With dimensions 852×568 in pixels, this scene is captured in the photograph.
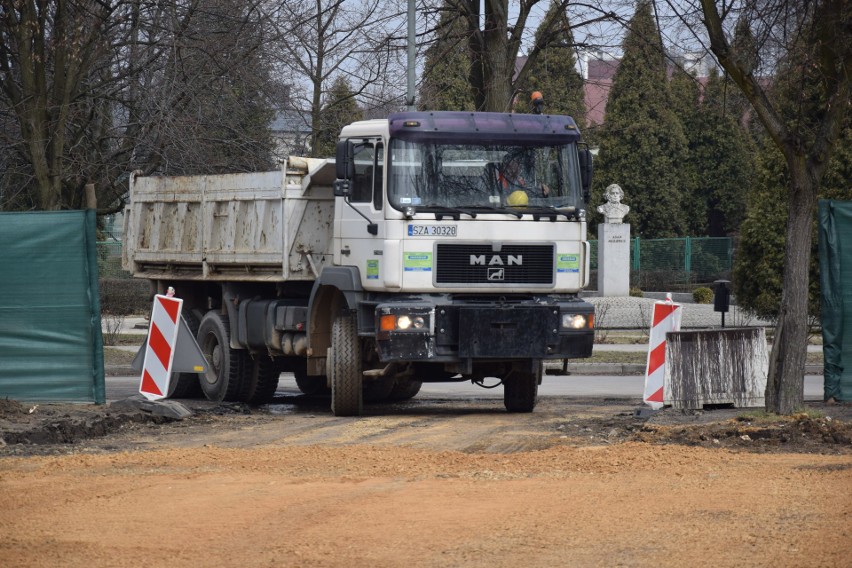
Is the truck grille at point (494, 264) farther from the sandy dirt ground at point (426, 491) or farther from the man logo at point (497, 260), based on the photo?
the sandy dirt ground at point (426, 491)

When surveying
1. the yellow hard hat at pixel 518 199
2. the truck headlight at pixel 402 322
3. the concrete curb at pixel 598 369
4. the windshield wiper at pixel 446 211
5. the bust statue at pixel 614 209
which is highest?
the bust statue at pixel 614 209

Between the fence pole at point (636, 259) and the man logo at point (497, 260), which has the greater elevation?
the fence pole at point (636, 259)

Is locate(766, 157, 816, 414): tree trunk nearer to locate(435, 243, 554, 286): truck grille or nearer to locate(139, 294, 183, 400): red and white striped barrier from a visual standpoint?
locate(435, 243, 554, 286): truck grille

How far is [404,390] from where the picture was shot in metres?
16.7

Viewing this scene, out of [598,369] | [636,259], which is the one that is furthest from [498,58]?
[636,259]

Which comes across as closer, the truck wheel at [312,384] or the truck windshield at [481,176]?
the truck windshield at [481,176]

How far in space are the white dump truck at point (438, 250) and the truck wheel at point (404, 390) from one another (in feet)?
6.05

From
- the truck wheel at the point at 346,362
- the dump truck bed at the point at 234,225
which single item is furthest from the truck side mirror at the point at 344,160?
the truck wheel at the point at 346,362

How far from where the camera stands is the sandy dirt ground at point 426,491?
6957 millimetres

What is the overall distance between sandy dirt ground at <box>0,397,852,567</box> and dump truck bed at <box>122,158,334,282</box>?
7.99 ft

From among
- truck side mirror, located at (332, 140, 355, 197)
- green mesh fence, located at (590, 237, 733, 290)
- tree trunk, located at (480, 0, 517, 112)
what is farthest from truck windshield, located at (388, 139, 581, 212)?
green mesh fence, located at (590, 237, 733, 290)

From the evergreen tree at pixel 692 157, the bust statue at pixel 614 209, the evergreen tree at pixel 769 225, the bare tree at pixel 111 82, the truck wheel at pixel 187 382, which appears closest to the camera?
the truck wheel at pixel 187 382

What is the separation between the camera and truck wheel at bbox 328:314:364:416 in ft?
45.5

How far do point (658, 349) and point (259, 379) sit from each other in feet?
16.4
